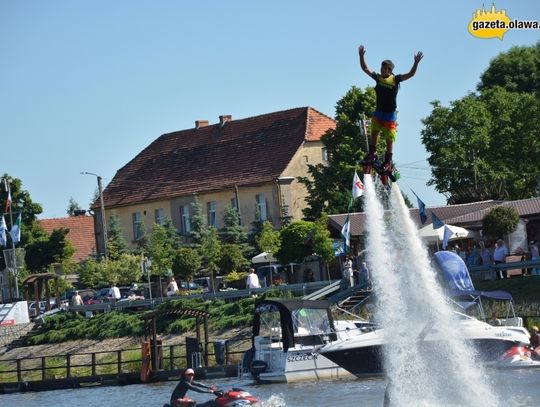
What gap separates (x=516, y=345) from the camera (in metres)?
37.5

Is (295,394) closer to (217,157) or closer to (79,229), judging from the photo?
(217,157)

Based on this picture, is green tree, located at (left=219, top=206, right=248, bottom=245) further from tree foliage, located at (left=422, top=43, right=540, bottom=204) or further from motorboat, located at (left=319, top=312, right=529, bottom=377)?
motorboat, located at (left=319, top=312, right=529, bottom=377)

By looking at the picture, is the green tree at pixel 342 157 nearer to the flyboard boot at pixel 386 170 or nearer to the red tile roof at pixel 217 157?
the red tile roof at pixel 217 157

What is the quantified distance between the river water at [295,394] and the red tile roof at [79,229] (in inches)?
2455

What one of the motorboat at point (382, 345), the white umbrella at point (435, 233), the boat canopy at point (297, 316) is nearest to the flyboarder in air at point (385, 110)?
the motorboat at point (382, 345)

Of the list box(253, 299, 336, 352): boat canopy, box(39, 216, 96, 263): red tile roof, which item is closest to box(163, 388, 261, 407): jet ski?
box(253, 299, 336, 352): boat canopy

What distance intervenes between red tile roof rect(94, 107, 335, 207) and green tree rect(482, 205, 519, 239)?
31486mm

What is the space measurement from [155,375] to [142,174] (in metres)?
49.1

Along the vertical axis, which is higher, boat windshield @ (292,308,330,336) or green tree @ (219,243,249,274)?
green tree @ (219,243,249,274)

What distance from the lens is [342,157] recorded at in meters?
68.5

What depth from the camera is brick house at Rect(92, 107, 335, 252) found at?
8156 cm

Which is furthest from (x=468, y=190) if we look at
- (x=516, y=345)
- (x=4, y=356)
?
(x=516, y=345)

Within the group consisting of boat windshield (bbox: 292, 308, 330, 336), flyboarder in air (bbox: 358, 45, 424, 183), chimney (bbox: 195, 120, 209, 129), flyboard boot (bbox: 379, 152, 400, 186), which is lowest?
boat windshield (bbox: 292, 308, 330, 336)

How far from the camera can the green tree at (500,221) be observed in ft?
164
